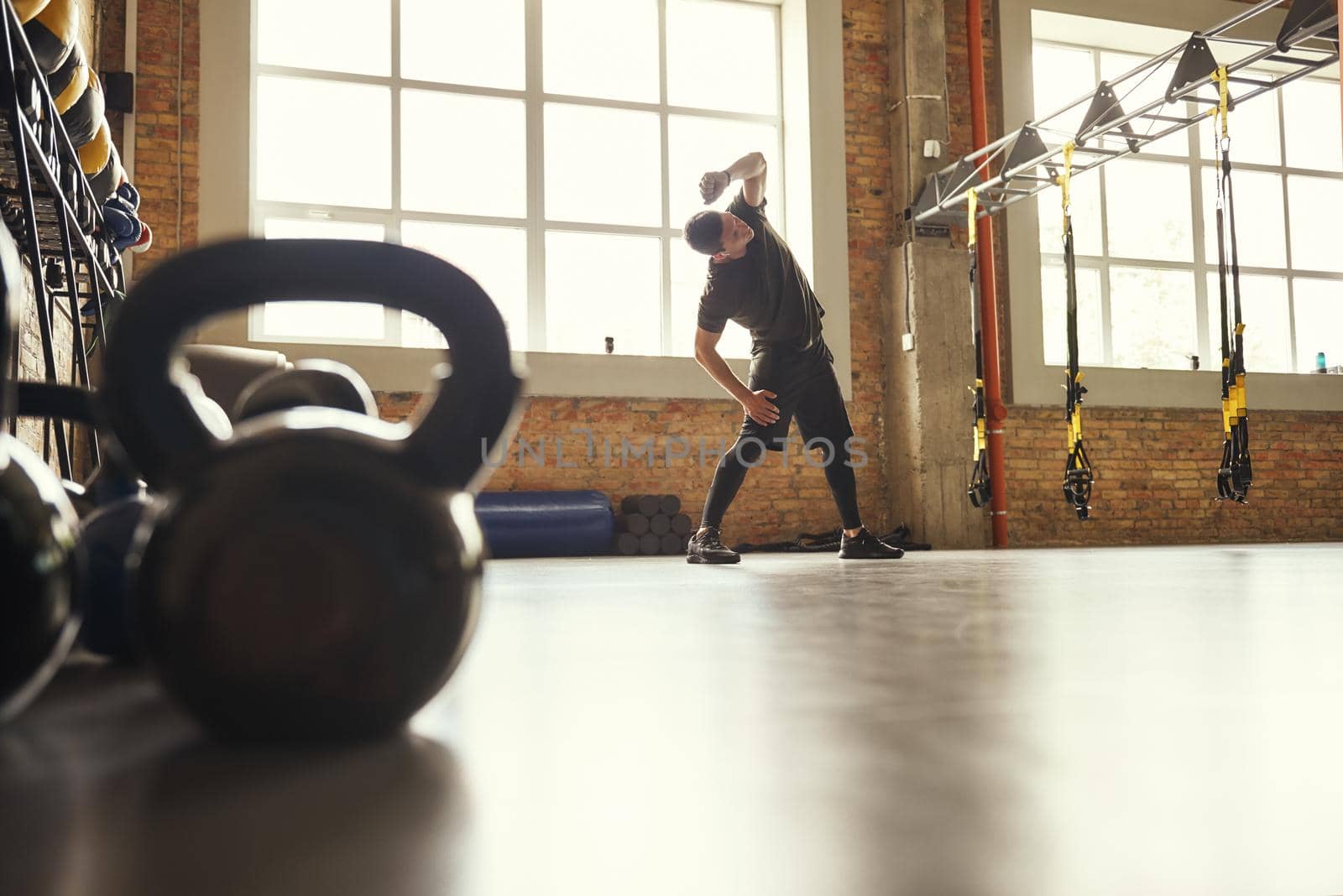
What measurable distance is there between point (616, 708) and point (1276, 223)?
10.7 metres

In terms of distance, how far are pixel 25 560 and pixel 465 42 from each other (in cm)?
804

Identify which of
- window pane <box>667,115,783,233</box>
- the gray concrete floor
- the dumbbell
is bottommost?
the gray concrete floor

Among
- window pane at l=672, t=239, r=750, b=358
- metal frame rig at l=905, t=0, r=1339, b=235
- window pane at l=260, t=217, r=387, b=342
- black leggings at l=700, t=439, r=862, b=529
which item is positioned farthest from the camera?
window pane at l=672, t=239, r=750, b=358

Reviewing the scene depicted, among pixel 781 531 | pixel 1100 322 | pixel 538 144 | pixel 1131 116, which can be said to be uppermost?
pixel 538 144

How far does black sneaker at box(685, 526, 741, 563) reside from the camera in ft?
14.8

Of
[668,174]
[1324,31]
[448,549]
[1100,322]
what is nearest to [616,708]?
[448,549]

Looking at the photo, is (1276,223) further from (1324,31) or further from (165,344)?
(165,344)

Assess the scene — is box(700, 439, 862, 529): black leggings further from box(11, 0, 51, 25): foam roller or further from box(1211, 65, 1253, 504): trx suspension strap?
box(11, 0, 51, 25): foam roller

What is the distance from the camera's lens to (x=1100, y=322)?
888cm

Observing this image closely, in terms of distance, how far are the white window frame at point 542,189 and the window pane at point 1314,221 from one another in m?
4.79

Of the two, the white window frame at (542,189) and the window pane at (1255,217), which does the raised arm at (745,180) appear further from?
the window pane at (1255,217)

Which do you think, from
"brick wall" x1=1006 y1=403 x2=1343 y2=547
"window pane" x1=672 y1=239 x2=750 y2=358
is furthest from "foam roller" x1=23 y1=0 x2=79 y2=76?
"brick wall" x1=1006 y1=403 x2=1343 y2=547

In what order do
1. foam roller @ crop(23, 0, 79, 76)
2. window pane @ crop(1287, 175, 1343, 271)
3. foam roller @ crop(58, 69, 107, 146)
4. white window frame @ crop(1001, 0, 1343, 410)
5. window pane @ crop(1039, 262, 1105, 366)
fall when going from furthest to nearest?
1. window pane @ crop(1287, 175, 1343, 271)
2. window pane @ crop(1039, 262, 1105, 366)
3. white window frame @ crop(1001, 0, 1343, 410)
4. foam roller @ crop(58, 69, 107, 146)
5. foam roller @ crop(23, 0, 79, 76)

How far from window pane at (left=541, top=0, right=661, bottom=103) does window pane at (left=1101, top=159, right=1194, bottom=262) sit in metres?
4.33
